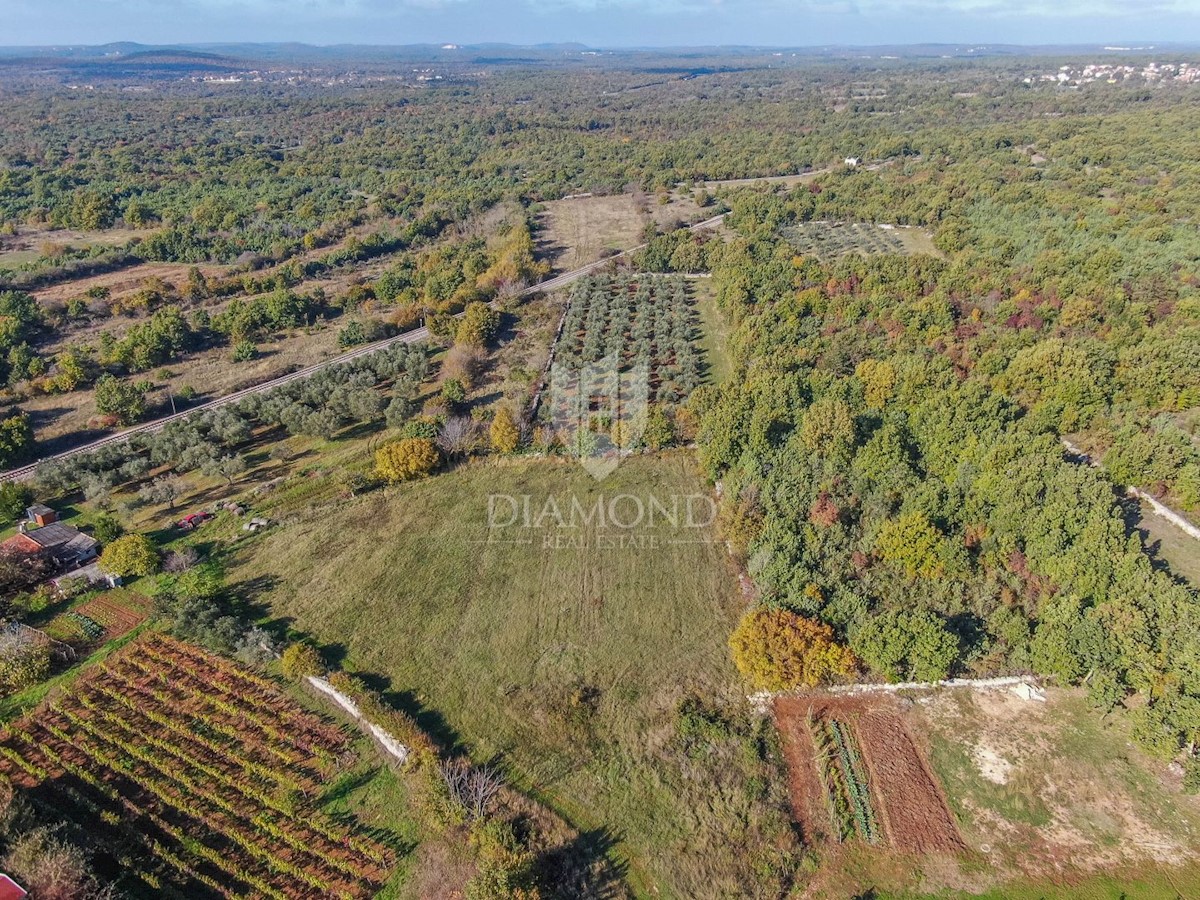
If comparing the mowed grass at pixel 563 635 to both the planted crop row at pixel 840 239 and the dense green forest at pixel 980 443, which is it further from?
the planted crop row at pixel 840 239

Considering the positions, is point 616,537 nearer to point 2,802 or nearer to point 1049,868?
point 1049,868

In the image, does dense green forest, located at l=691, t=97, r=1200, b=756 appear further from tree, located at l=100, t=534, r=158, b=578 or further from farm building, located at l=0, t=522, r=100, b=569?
farm building, located at l=0, t=522, r=100, b=569

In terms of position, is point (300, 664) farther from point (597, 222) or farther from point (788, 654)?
point (597, 222)

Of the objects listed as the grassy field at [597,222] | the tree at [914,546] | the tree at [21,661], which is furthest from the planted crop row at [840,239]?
the tree at [21,661]

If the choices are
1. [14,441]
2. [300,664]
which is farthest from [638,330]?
[14,441]

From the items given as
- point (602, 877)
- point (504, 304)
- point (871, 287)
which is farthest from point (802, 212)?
point (602, 877)
